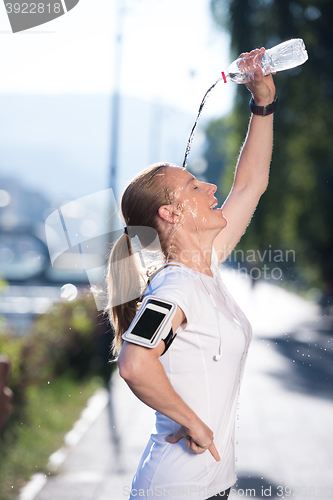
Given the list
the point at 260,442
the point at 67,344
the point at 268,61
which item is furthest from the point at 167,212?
the point at 67,344

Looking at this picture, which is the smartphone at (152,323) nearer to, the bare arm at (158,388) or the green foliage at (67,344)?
the bare arm at (158,388)

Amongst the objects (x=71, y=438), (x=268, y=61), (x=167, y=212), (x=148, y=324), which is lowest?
(x=71, y=438)

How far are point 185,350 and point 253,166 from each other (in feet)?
2.56

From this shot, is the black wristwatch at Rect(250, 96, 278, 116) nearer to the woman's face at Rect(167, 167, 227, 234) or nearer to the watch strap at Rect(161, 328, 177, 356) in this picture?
the woman's face at Rect(167, 167, 227, 234)

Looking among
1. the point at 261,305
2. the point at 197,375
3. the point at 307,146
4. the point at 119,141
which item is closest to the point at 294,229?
the point at 261,305

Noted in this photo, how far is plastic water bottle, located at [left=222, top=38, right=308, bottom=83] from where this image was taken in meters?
1.80

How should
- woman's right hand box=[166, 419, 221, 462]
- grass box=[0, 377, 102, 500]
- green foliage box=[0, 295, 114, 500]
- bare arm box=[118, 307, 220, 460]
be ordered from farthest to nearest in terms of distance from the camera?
green foliage box=[0, 295, 114, 500] → grass box=[0, 377, 102, 500] → woman's right hand box=[166, 419, 221, 462] → bare arm box=[118, 307, 220, 460]

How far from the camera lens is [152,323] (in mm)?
1227

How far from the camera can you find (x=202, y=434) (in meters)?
1.32

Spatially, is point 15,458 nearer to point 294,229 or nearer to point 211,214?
point 211,214

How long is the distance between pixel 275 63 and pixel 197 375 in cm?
125

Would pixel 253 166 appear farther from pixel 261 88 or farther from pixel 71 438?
pixel 71 438

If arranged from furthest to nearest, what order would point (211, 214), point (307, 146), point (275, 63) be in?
point (307, 146)
point (275, 63)
point (211, 214)

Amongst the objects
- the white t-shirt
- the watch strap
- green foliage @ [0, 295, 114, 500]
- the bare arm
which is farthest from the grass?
the watch strap
